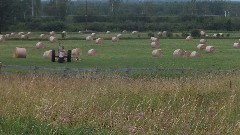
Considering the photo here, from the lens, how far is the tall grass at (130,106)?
9758 mm

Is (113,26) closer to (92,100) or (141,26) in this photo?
(141,26)

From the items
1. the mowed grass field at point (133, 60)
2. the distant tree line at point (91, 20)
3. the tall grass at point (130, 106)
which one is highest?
the tall grass at point (130, 106)

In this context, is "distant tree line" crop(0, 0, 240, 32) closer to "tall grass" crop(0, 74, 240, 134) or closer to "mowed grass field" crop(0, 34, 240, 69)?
"mowed grass field" crop(0, 34, 240, 69)

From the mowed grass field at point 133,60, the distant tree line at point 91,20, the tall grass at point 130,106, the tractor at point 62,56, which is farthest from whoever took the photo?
the distant tree line at point 91,20

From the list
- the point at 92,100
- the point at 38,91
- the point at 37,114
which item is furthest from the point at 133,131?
the point at 38,91

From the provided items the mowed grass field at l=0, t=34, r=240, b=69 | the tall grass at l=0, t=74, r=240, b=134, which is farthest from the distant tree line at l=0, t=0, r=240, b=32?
the tall grass at l=0, t=74, r=240, b=134

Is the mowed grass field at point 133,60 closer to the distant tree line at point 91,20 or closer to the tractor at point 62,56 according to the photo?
the tractor at point 62,56

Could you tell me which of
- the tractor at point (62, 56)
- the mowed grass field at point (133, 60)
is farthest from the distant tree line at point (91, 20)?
the tractor at point (62, 56)

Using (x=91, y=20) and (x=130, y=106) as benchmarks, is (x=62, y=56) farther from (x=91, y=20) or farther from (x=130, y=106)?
(x=91, y=20)

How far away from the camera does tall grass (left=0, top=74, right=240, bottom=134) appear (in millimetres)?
9758

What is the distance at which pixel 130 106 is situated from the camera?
1233 cm

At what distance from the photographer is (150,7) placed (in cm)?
14162

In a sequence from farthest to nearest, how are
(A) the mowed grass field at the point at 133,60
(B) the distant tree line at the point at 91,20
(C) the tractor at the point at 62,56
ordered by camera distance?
(B) the distant tree line at the point at 91,20
(C) the tractor at the point at 62,56
(A) the mowed grass field at the point at 133,60

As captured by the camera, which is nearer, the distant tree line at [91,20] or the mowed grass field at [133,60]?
the mowed grass field at [133,60]
